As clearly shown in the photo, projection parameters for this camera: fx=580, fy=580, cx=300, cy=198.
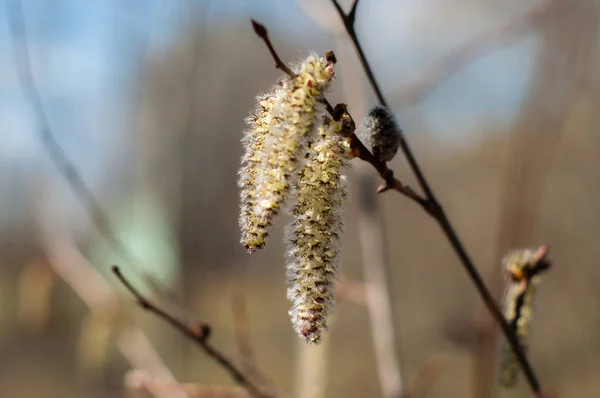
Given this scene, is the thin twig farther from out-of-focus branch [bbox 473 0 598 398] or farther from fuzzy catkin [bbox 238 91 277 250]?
out-of-focus branch [bbox 473 0 598 398]

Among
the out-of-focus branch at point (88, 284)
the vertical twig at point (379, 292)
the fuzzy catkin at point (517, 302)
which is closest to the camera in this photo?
the fuzzy catkin at point (517, 302)

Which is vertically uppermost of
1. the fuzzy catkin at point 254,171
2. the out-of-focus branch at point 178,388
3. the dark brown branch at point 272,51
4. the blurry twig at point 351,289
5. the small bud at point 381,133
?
the blurry twig at point 351,289

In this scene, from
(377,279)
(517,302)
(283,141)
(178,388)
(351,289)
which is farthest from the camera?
(377,279)

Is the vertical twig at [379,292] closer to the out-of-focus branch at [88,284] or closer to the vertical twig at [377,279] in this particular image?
the vertical twig at [377,279]

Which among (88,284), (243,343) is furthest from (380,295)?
(88,284)

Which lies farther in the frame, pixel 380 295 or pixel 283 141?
pixel 380 295

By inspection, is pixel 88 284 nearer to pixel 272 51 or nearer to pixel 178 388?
pixel 178 388

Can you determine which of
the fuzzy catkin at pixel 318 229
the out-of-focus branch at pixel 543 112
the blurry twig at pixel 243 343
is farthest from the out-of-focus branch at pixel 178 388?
the fuzzy catkin at pixel 318 229
